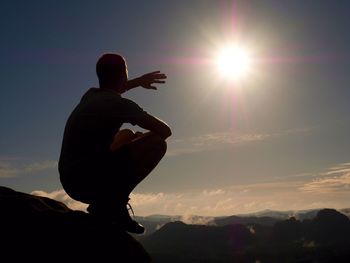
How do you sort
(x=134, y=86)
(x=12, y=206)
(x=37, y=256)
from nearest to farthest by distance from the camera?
(x=37, y=256)
(x=12, y=206)
(x=134, y=86)

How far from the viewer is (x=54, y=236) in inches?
341

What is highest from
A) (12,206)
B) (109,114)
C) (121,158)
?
(109,114)

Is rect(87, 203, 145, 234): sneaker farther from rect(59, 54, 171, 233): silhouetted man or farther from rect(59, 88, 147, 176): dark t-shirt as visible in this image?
rect(59, 88, 147, 176): dark t-shirt

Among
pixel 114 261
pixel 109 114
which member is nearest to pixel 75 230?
pixel 114 261

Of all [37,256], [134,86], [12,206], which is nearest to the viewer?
[37,256]

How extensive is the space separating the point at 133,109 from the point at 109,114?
20.1 inches

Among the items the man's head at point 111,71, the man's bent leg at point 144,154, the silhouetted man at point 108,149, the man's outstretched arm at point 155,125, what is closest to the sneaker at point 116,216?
the silhouetted man at point 108,149

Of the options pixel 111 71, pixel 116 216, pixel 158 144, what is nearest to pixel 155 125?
pixel 158 144

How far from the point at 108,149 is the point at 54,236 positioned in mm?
2095

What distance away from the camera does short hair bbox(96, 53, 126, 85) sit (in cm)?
890

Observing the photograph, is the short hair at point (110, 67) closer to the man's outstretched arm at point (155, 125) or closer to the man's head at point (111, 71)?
the man's head at point (111, 71)

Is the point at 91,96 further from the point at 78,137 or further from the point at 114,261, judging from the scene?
the point at 114,261

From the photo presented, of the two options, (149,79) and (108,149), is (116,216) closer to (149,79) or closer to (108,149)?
(108,149)

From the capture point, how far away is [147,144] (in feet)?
29.8
